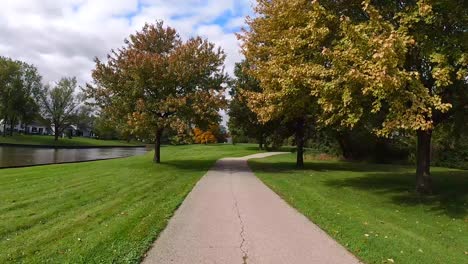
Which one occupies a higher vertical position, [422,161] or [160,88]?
[160,88]

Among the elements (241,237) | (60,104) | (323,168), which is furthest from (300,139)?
(60,104)

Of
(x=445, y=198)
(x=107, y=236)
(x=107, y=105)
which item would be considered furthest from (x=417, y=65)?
(x=107, y=105)

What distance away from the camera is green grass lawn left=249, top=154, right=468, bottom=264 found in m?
7.53

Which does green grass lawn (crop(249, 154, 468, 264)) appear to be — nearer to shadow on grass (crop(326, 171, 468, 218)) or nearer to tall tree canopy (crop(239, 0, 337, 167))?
shadow on grass (crop(326, 171, 468, 218))

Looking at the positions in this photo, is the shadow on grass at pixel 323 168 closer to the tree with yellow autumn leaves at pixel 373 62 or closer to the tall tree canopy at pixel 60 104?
the tree with yellow autumn leaves at pixel 373 62

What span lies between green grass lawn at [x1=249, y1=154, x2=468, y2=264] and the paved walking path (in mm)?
490

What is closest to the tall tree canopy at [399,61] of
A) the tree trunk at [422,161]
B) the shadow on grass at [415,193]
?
the tree trunk at [422,161]

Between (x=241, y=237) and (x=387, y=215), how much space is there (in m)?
5.17

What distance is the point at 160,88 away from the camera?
81.0 ft

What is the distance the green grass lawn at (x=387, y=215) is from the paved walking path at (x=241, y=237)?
49 cm

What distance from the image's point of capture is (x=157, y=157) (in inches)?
1077

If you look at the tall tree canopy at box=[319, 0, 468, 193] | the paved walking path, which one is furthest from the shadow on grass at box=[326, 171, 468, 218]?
the paved walking path

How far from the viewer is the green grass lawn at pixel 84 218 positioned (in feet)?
22.1

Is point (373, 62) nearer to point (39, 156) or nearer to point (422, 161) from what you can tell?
point (422, 161)
